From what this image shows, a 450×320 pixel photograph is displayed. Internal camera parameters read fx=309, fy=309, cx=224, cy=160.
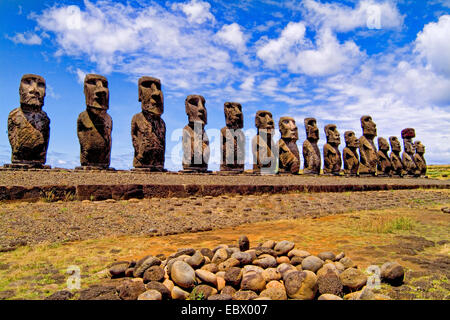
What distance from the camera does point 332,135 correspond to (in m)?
20.7

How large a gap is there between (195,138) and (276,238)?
29.9 ft

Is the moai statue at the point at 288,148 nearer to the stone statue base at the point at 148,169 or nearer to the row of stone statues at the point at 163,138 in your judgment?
the row of stone statues at the point at 163,138

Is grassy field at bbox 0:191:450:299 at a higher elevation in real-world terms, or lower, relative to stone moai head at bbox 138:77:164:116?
lower

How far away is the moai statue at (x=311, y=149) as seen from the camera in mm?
18594

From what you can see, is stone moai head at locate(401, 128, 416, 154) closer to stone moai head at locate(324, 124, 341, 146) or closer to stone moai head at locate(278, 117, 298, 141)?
stone moai head at locate(324, 124, 341, 146)

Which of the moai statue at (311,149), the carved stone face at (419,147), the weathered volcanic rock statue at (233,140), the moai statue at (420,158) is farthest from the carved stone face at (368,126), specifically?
the weathered volcanic rock statue at (233,140)

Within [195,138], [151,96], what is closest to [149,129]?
[151,96]

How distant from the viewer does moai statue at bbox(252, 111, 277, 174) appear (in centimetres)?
1611

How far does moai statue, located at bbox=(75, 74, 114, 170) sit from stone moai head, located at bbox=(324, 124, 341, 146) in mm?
15120

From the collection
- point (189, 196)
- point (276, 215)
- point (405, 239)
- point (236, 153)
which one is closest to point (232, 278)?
point (405, 239)

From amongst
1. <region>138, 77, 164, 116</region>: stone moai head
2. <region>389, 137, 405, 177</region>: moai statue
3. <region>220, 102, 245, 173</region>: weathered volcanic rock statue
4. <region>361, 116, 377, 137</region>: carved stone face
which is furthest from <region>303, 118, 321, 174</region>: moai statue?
<region>138, 77, 164, 116</region>: stone moai head

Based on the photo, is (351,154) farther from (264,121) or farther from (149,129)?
(149,129)
